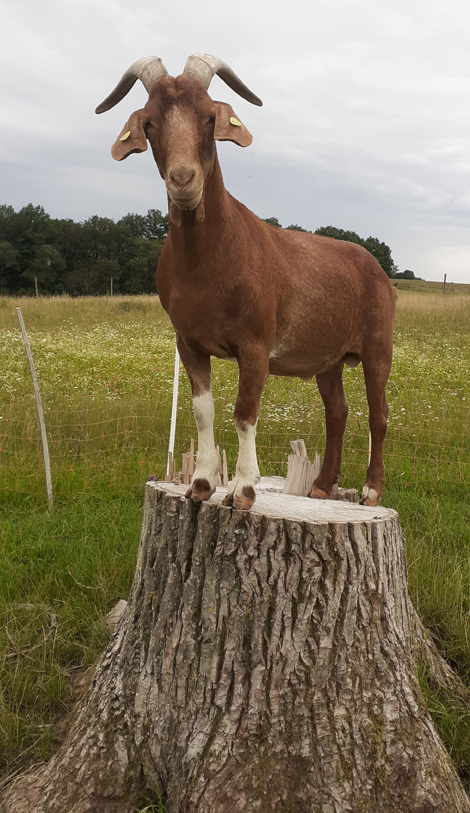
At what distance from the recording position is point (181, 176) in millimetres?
2172

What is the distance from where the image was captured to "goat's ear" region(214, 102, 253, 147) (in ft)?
7.37

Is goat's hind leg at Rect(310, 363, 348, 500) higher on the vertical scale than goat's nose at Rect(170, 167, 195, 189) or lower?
lower

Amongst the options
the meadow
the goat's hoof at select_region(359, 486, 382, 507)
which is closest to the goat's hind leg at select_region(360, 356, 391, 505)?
the goat's hoof at select_region(359, 486, 382, 507)

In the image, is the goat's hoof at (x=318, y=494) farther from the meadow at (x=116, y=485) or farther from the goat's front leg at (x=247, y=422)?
the goat's front leg at (x=247, y=422)

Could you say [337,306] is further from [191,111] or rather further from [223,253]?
[191,111]

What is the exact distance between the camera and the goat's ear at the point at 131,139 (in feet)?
7.70

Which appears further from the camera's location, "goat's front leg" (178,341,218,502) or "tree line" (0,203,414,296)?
"tree line" (0,203,414,296)

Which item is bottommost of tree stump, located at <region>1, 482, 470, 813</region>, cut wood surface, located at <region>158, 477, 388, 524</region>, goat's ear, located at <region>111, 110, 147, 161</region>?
tree stump, located at <region>1, 482, 470, 813</region>

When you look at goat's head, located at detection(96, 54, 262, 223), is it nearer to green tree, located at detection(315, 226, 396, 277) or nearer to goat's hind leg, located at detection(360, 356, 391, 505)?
goat's hind leg, located at detection(360, 356, 391, 505)

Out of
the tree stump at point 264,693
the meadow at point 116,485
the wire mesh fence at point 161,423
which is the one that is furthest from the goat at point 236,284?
the wire mesh fence at point 161,423

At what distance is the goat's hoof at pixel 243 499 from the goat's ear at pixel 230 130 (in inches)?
59.1

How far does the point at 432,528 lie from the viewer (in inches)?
195

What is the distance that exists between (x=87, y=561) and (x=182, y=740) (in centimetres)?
197

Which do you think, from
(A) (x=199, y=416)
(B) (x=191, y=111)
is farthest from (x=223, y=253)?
(A) (x=199, y=416)
